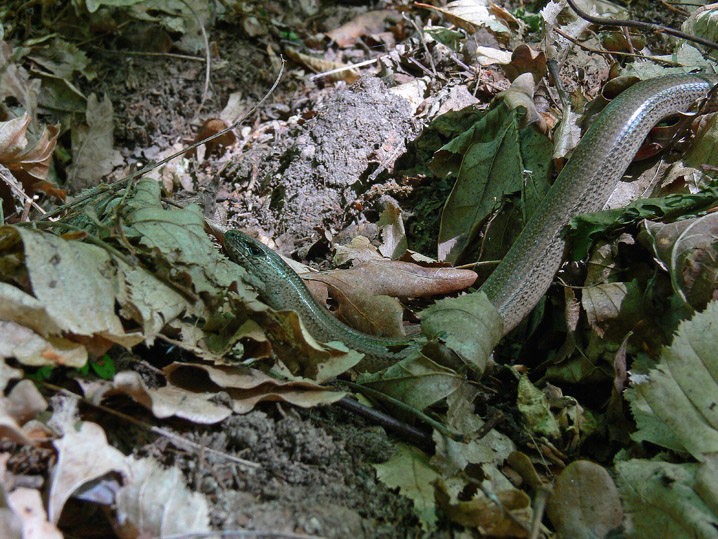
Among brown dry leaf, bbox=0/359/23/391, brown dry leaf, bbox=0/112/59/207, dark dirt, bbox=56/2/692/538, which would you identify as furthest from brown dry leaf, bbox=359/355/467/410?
brown dry leaf, bbox=0/112/59/207

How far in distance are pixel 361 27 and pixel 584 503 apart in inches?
187

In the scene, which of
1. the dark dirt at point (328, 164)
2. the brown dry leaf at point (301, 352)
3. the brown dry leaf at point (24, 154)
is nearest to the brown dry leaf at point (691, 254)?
the brown dry leaf at point (301, 352)

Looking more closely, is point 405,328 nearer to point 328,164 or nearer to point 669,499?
point 328,164

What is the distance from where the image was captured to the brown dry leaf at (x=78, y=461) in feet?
5.02

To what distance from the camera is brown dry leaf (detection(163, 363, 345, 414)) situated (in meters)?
1.94

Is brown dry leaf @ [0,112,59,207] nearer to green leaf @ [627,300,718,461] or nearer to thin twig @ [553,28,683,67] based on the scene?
green leaf @ [627,300,718,461]

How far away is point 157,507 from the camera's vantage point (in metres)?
1.56

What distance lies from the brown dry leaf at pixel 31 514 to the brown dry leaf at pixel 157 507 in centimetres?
18

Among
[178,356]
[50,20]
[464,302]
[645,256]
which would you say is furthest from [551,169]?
[50,20]

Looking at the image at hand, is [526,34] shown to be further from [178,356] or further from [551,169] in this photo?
[178,356]

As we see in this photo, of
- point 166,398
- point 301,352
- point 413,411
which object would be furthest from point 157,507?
point 413,411

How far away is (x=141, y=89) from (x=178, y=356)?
3.52m

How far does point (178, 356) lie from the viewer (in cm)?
211

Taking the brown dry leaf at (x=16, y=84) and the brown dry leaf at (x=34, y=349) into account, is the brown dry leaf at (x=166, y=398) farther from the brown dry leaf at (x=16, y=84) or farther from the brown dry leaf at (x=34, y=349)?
the brown dry leaf at (x=16, y=84)
